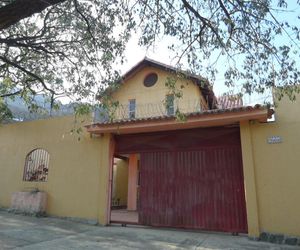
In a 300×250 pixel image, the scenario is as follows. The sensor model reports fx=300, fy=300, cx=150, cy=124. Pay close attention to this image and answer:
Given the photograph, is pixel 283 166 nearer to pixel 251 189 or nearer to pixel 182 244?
pixel 251 189

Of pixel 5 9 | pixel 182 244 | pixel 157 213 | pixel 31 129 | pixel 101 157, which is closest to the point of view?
pixel 5 9

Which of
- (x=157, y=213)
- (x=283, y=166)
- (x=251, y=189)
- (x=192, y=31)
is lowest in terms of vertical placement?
(x=157, y=213)

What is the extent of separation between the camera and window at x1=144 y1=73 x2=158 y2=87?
15.9 meters

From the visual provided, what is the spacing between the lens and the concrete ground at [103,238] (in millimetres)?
7000

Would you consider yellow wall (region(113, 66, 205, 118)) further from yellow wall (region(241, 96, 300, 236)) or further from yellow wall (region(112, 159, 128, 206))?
yellow wall (region(241, 96, 300, 236))

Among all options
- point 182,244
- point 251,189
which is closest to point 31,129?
point 182,244

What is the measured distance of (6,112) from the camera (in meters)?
11.2

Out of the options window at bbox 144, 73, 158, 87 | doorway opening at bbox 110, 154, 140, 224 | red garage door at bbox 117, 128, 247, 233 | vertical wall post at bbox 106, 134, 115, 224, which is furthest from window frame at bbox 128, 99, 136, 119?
red garage door at bbox 117, 128, 247, 233

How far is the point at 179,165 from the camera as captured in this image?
9.73 metres

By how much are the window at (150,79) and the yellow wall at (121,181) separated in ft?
16.9

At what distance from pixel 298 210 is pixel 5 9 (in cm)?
791

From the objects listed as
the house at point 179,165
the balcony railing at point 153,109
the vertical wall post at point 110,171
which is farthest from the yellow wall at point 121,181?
the vertical wall post at point 110,171

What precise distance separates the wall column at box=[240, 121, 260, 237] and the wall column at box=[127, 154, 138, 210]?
28.4ft

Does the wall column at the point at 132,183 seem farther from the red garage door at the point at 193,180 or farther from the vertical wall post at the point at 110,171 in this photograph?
the red garage door at the point at 193,180
